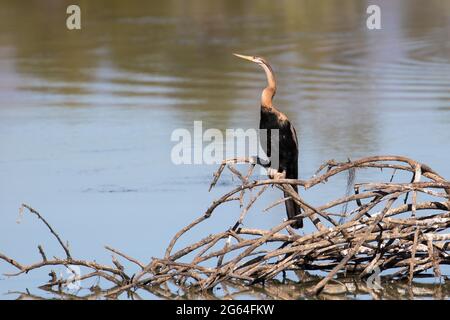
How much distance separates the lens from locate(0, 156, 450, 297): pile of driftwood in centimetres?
785

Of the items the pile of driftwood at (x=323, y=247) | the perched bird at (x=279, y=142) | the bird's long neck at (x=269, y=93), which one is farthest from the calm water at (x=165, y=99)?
the bird's long neck at (x=269, y=93)

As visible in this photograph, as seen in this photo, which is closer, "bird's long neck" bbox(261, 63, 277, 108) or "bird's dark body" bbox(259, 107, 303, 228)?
"bird's dark body" bbox(259, 107, 303, 228)

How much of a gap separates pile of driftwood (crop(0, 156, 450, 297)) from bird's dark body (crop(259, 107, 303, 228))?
1.16 metres

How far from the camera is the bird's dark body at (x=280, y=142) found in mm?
9523

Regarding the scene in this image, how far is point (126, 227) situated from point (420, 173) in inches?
109

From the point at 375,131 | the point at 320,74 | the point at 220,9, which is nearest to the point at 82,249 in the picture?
the point at 375,131

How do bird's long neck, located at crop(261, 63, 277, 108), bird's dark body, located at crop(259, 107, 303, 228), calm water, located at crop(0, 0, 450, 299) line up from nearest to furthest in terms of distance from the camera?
1. bird's dark body, located at crop(259, 107, 303, 228)
2. bird's long neck, located at crop(261, 63, 277, 108)
3. calm water, located at crop(0, 0, 450, 299)

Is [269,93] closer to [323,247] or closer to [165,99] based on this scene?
[323,247]

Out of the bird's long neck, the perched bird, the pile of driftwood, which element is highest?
the bird's long neck

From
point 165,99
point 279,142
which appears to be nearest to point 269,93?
point 279,142

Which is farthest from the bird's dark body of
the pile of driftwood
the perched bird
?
the pile of driftwood

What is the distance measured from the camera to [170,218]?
400 inches

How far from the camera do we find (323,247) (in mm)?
8102

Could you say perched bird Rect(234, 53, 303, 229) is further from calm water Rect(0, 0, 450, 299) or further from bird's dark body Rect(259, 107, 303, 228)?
calm water Rect(0, 0, 450, 299)
